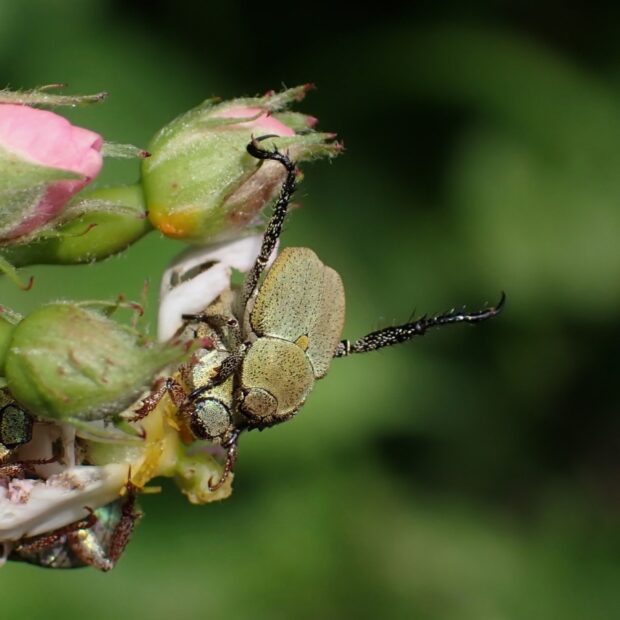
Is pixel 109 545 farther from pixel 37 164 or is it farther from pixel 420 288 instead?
pixel 420 288

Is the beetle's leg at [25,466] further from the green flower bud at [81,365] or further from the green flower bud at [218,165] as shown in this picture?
the green flower bud at [218,165]

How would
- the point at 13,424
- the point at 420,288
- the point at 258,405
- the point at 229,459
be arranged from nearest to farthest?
the point at 13,424 → the point at 258,405 → the point at 229,459 → the point at 420,288

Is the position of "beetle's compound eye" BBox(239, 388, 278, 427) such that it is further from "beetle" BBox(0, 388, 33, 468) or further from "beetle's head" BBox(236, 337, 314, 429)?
"beetle" BBox(0, 388, 33, 468)

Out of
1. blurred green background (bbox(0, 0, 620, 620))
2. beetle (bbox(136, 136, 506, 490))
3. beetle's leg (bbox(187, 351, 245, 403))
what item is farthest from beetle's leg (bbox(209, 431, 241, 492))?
blurred green background (bbox(0, 0, 620, 620))

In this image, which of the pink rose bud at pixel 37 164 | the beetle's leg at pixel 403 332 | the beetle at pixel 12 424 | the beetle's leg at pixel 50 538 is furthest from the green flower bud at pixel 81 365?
the beetle's leg at pixel 403 332

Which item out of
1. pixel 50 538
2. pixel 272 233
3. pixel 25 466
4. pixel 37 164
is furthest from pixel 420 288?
pixel 37 164

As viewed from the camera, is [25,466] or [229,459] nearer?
[25,466]

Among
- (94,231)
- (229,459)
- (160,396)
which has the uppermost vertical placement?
(94,231)

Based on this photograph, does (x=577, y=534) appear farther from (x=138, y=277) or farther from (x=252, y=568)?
(x=138, y=277)
